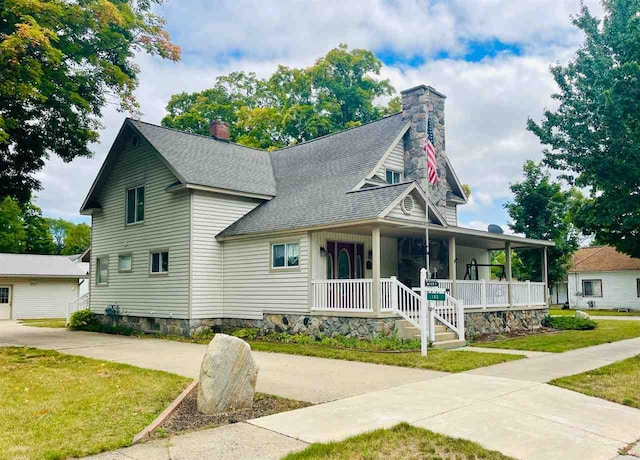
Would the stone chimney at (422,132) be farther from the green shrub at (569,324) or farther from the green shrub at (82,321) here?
the green shrub at (82,321)

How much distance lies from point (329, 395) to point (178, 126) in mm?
32578

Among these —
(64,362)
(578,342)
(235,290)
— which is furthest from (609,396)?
(235,290)

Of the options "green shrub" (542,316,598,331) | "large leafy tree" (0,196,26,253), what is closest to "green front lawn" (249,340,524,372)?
"green shrub" (542,316,598,331)

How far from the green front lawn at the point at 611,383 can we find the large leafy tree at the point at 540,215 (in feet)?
58.6

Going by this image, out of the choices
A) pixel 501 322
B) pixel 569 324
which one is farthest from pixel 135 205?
pixel 569 324

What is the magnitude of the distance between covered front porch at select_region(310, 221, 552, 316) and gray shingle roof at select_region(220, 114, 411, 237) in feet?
2.25

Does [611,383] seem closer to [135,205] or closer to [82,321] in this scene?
[135,205]

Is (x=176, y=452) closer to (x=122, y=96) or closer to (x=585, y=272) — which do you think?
(x=122, y=96)

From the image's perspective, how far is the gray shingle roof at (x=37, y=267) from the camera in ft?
98.0

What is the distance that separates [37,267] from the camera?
103ft

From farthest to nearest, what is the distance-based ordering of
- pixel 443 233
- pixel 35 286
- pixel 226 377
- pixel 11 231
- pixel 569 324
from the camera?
pixel 11 231
pixel 35 286
pixel 569 324
pixel 443 233
pixel 226 377

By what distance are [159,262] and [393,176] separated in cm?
888

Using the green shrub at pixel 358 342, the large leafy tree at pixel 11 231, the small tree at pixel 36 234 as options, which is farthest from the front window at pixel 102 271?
the small tree at pixel 36 234

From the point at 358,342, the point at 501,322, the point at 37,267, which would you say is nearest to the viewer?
the point at 358,342
